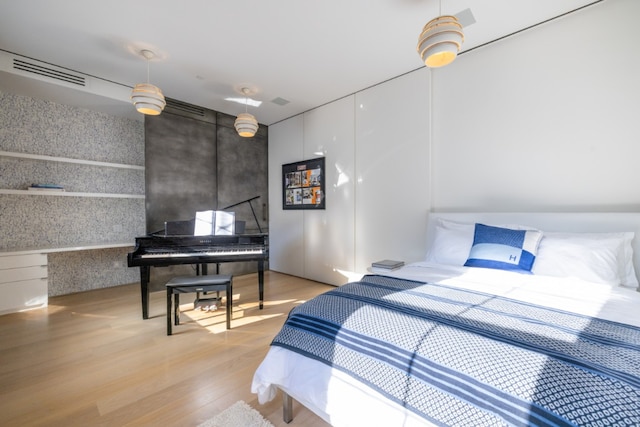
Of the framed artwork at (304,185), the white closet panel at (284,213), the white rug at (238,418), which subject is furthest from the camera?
the white closet panel at (284,213)

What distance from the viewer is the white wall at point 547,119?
2109 millimetres

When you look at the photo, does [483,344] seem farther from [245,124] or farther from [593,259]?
[245,124]

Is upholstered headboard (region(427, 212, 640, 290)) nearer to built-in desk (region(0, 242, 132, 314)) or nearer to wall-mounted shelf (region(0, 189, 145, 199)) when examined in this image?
wall-mounted shelf (region(0, 189, 145, 199))

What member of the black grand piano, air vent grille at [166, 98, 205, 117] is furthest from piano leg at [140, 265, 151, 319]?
air vent grille at [166, 98, 205, 117]

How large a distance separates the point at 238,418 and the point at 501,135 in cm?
313

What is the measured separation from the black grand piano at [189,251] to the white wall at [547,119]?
2.24 m

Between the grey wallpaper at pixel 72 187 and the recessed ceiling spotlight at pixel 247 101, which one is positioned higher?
the recessed ceiling spotlight at pixel 247 101

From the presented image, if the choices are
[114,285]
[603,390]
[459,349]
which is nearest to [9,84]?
[114,285]

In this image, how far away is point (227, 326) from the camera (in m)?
2.57

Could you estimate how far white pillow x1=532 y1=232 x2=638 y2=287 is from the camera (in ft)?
6.05

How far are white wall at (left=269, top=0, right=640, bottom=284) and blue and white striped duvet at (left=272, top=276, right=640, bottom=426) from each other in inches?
64.6

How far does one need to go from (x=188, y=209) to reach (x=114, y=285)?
1.48m

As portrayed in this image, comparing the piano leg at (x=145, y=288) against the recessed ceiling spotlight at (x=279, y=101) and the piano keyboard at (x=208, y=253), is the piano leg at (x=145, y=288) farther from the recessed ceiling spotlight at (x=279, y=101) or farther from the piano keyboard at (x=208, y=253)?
the recessed ceiling spotlight at (x=279, y=101)

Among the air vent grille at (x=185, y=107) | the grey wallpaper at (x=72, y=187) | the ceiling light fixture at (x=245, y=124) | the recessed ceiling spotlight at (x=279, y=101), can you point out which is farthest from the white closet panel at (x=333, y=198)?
the grey wallpaper at (x=72, y=187)
